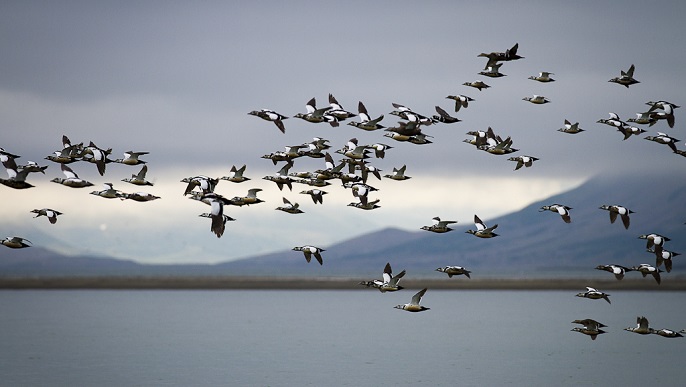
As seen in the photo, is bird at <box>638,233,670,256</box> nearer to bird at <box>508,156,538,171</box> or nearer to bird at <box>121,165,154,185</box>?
bird at <box>508,156,538,171</box>

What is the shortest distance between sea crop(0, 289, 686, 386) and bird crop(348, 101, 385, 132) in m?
19.3

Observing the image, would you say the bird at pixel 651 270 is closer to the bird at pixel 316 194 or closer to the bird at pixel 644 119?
the bird at pixel 644 119

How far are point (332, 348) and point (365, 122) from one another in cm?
3988

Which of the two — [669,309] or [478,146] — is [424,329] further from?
[478,146]

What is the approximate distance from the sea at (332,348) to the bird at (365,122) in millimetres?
19340

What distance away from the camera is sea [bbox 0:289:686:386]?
7700cm

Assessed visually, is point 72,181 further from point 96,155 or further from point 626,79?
point 626,79

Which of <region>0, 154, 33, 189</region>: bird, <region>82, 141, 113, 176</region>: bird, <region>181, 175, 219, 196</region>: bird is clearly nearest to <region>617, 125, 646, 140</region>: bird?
<region>181, 175, 219, 196</region>: bird

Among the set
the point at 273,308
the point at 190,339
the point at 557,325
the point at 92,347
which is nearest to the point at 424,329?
the point at 557,325

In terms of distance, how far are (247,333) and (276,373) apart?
122 ft

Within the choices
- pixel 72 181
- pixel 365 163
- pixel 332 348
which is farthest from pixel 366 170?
pixel 332 348

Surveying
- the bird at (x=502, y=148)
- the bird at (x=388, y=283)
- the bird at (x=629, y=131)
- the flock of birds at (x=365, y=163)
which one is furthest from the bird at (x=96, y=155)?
the bird at (x=629, y=131)

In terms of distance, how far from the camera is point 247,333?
4557 inches

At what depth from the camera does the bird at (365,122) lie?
6000 cm
